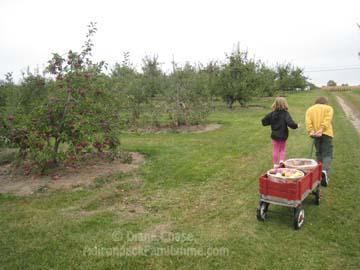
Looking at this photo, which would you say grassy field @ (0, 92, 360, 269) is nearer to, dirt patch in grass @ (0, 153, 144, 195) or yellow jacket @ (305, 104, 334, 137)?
dirt patch in grass @ (0, 153, 144, 195)

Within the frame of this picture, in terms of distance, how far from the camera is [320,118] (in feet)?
22.0

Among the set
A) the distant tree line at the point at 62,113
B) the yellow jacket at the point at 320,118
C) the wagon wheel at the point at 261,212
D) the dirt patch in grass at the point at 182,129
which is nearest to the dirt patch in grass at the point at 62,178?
the distant tree line at the point at 62,113

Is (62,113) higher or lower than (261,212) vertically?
higher

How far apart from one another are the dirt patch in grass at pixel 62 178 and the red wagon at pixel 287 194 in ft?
12.1

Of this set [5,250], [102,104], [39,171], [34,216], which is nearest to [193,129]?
[102,104]

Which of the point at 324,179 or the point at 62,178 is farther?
the point at 62,178

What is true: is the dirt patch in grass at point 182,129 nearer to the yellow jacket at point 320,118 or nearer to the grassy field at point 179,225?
the grassy field at point 179,225

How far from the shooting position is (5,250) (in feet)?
14.8

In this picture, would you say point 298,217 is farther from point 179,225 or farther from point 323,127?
point 323,127

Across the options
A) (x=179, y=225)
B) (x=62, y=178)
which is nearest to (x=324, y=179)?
(x=179, y=225)

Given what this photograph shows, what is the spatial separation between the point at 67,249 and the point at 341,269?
10.9 feet

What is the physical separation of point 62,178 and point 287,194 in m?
4.77

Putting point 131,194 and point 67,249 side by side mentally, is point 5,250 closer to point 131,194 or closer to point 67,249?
point 67,249

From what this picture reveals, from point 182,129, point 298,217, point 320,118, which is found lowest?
point 298,217
